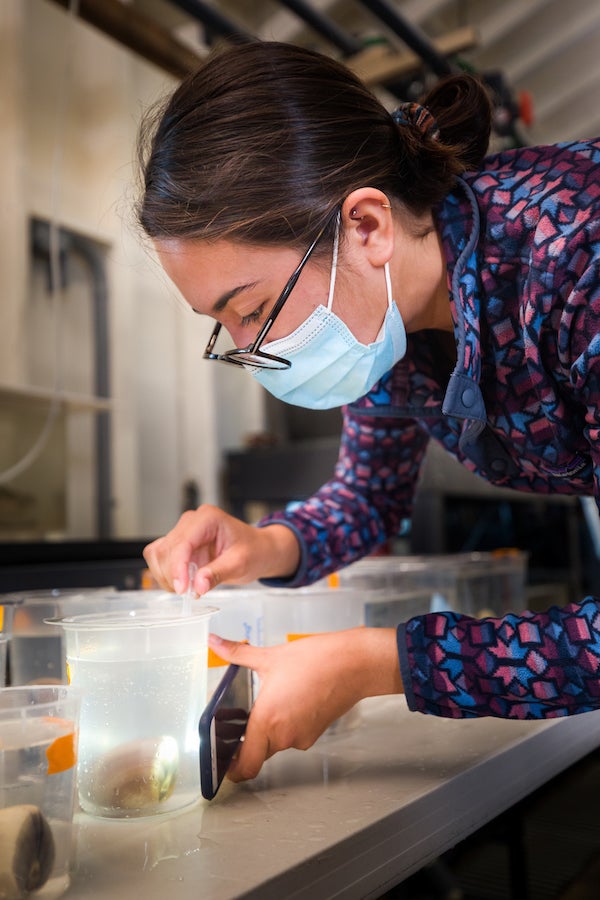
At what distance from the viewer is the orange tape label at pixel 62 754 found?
Answer: 577mm

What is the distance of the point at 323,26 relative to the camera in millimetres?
2088

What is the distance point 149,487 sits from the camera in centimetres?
360

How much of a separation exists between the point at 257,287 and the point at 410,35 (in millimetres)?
1546

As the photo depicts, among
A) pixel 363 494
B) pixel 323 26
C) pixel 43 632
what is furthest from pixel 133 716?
pixel 323 26

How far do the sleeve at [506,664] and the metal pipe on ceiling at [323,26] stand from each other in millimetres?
1681

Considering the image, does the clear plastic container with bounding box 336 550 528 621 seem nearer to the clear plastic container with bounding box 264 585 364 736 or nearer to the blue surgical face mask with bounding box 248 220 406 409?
the clear plastic container with bounding box 264 585 364 736

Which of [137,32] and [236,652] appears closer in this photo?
[236,652]

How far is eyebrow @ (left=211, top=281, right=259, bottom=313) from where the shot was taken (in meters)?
0.89

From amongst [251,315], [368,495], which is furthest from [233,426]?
[251,315]

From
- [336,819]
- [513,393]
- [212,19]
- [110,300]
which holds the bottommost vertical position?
[336,819]

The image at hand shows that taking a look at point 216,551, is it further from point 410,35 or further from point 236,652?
point 410,35

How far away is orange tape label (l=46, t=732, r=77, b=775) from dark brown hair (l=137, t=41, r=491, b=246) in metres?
0.53

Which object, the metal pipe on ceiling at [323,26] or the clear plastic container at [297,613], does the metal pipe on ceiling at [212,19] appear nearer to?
the metal pipe on ceiling at [323,26]

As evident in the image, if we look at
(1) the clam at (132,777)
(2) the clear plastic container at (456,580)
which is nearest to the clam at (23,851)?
(1) the clam at (132,777)
